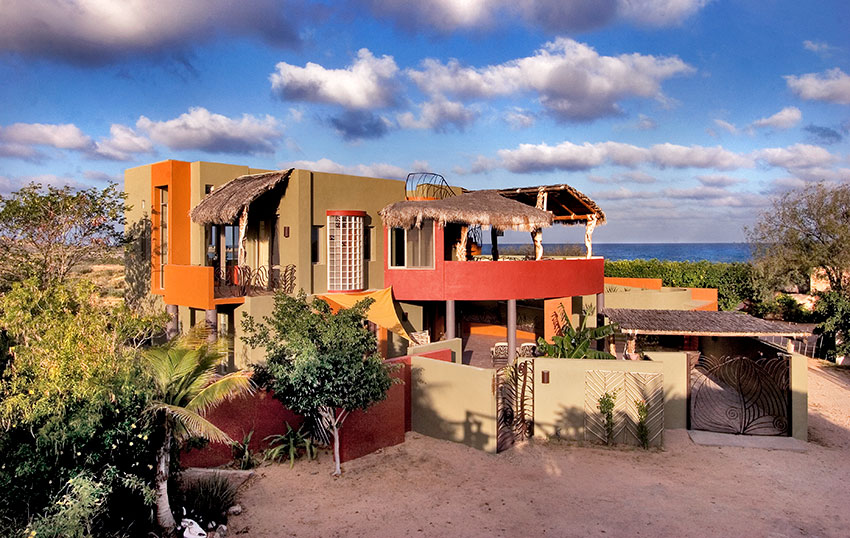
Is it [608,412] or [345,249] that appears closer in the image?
[608,412]

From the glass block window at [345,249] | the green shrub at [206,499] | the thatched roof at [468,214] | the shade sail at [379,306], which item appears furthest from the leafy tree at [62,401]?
the thatched roof at [468,214]

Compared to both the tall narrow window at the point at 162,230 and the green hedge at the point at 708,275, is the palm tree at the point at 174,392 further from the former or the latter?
the green hedge at the point at 708,275

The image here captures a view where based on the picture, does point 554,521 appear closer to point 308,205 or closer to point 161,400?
point 161,400

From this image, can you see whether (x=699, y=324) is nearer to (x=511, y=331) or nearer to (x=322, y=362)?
(x=511, y=331)

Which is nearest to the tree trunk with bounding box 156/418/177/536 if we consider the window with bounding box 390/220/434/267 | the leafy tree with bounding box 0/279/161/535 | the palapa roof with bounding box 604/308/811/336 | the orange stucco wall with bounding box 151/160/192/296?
the leafy tree with bounding box 0/279/161/535

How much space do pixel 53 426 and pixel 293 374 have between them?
12.8 feet

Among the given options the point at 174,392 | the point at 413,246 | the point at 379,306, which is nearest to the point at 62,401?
the point at 174,392

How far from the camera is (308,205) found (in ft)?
60.1

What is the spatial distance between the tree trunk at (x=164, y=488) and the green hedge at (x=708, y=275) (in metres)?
31.7

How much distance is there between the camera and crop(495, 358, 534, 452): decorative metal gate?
45.3 ft

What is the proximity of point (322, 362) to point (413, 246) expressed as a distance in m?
10.7

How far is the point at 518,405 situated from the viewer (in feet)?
46.8

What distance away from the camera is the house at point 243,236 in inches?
673

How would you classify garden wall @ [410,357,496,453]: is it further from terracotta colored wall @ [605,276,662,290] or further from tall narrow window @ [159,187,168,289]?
terracotta colored wall @ [605,276,662,290]
